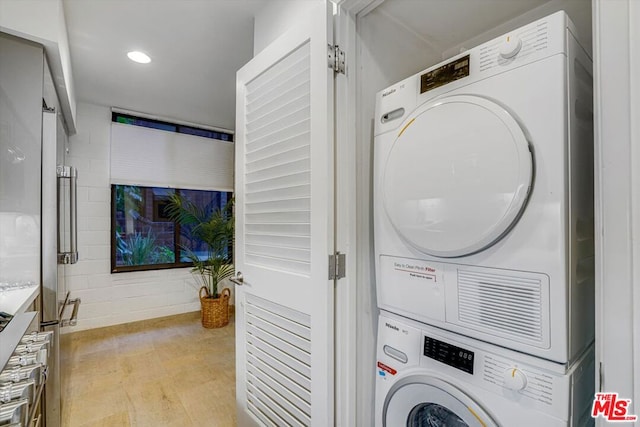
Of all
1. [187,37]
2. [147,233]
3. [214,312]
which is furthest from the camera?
[147,233]

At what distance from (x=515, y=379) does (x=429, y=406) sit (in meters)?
0.40

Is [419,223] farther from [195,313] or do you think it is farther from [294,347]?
[195,313]

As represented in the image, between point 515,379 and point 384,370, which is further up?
point 515,379

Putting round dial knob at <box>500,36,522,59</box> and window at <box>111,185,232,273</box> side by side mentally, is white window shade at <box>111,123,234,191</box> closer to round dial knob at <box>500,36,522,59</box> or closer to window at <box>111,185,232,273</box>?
window at <box>111,185,232,273</box>

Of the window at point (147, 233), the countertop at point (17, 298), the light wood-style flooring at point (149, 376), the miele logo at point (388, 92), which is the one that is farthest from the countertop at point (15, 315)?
the window at point (147, 233)

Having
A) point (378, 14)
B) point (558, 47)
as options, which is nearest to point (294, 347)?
point (558, 47)

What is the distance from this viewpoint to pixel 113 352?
9.39 feet

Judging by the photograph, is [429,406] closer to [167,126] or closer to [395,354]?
[395,354]

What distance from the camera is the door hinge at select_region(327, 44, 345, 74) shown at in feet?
4.02

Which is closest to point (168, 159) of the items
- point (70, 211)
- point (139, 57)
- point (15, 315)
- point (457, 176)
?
point (139, 57)

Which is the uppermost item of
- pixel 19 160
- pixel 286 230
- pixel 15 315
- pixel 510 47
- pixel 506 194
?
pixel 510 47

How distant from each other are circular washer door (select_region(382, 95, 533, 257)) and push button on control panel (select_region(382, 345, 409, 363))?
42 centimetres

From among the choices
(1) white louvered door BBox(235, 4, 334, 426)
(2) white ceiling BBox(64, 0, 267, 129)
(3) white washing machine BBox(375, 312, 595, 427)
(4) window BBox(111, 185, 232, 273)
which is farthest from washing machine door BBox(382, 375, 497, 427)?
(4) window BBox(111, 185, 232, 273)

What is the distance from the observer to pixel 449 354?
1021 mm
